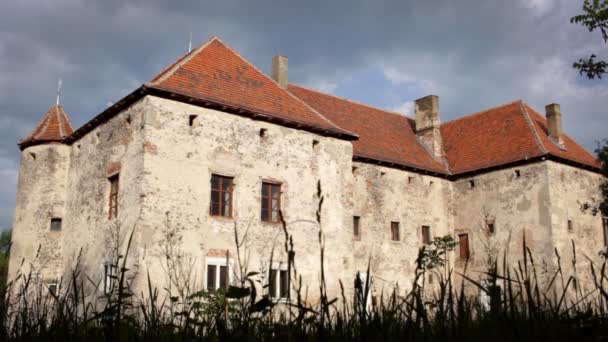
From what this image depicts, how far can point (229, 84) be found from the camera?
19.8m

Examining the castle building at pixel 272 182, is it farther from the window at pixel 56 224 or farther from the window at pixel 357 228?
the window at pixel 56 224

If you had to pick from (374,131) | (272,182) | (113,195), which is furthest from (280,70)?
(113,195)

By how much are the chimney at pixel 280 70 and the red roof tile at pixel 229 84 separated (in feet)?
8.06

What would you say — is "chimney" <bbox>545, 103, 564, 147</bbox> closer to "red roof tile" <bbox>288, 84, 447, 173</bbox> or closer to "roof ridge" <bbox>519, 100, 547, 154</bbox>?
"roof ridge" <bbox>519, 100, 547, 154</bbox>

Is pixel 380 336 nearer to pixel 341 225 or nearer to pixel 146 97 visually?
pixel 146 97

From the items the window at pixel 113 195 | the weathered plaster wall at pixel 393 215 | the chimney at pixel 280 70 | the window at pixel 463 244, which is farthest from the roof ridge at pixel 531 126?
the window at pixel 113 195

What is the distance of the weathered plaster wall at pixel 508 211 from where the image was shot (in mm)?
24266

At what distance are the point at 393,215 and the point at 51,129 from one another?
1360cm

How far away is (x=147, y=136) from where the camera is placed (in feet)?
56.5

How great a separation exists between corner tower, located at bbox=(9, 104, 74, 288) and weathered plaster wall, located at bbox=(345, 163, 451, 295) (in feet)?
34.7

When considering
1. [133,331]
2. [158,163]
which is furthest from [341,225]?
[133,331]

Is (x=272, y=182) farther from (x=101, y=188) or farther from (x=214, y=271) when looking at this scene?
(x=101, y=188)

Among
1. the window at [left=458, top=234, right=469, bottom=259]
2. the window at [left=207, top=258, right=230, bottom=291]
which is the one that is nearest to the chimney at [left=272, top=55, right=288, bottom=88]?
the window at [left=207, top=258, right=230, bottom=291]

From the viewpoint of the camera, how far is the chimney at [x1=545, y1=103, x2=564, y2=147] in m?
26.5
